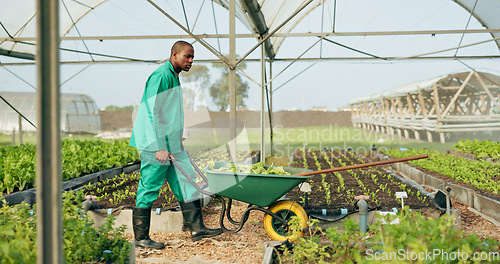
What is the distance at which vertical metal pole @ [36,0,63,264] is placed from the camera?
127cm

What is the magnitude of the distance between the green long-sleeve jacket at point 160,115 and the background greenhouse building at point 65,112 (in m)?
14.1

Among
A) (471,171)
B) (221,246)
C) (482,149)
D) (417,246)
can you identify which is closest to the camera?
(417,246)

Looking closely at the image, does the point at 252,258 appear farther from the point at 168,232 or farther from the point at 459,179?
the point at 459,179

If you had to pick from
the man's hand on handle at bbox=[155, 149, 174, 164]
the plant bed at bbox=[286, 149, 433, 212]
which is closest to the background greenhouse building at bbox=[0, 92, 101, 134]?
the plant bed at bbox=[286, 149, 433, 212]

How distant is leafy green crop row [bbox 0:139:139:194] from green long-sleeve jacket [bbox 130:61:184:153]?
6.34ft

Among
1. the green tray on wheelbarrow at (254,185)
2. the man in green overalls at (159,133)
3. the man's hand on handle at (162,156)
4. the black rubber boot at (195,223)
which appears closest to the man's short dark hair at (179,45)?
the man in green overalls at (159,133)

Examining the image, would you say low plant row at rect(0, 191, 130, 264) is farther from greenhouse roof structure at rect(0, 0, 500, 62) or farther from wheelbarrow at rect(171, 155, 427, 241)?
greenhouse roof structure at rect(0, 0, 500, 62)

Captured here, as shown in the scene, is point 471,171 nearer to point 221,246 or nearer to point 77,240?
point 221,246

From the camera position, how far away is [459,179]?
5340 millimetres

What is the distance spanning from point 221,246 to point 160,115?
1108mm

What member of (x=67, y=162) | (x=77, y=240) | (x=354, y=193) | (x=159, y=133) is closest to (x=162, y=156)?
(x=159, y=133)

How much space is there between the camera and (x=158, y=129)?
302cm

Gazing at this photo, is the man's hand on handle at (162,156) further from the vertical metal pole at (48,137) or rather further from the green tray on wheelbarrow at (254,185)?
the vertical metal pole at (48,137)

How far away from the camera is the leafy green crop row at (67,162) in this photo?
427 centimetres
